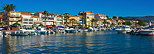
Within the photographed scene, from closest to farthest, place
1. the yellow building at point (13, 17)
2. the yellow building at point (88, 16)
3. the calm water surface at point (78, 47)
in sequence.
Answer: the calm water surface at point (78, 47) < the yellow building at point (13, 17) < the yellow building at point (88, 16)

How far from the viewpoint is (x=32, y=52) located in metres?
30.2

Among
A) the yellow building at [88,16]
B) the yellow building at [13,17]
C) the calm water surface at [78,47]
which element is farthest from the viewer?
the yellow building at [88,16]

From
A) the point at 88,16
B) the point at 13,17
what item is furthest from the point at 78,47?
the point at 88,16

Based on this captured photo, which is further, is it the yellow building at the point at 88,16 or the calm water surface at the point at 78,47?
the yellow building at the point at 88,16

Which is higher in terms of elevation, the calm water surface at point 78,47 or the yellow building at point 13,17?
the yellow building at point 13,17

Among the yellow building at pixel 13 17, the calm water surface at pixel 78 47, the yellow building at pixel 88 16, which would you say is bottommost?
the calm water surface at pixel 78 47

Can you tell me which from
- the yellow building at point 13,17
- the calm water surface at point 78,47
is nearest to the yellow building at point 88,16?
the yellow building at point 13,17

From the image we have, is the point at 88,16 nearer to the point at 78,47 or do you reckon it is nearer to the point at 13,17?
the point at 13,17

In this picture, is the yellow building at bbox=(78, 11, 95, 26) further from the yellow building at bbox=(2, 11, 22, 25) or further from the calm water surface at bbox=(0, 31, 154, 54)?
the calm water surface at bbox=(0, 31, 154, 54)

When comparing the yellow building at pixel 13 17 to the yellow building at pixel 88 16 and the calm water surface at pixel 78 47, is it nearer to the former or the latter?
the calm water surface at pixel 78 47

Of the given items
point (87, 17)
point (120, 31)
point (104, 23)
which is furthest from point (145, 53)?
point (104, 23)

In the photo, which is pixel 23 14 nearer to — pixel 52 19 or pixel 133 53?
pixel 52 19

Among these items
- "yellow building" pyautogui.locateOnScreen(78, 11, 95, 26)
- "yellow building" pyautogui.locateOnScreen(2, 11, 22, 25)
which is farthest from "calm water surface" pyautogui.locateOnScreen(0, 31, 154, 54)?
"yellow building" pyautogui.locateOnScreen(78, 11, 95, 26)

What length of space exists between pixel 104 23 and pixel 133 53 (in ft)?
522
